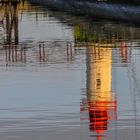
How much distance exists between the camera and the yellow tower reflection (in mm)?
12508

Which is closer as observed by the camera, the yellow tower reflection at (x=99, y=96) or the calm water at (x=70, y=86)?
the calm water at (x=70, y=86)

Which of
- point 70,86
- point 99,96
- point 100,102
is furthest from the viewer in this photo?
point 70,86

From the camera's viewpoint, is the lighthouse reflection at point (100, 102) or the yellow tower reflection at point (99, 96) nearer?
the lighthouse reflection at point (100, 102)

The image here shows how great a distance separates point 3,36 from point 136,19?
742 cm

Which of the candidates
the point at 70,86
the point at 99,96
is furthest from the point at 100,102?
the point at 70,86

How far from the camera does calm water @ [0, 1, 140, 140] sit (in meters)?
12.1

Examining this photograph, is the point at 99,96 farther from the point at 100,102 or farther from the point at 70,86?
the point at 100,102

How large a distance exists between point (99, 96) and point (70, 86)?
2.04 ft

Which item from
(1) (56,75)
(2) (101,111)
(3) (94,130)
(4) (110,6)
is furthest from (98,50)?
(4) (110,6)

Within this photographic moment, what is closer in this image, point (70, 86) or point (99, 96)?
point (99, 96)

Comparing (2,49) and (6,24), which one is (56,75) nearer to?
(2,49)

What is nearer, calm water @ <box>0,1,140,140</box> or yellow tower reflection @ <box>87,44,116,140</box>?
calm water @ <box>0,1,140,140</box>

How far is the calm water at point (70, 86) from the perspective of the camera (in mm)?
12094

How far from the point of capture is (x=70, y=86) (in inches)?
657
